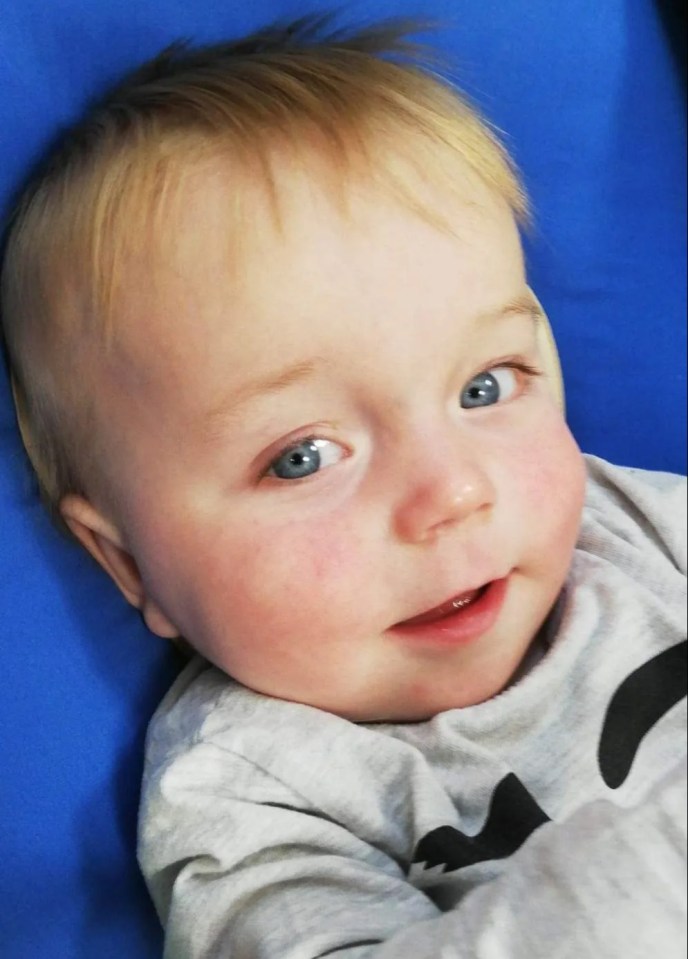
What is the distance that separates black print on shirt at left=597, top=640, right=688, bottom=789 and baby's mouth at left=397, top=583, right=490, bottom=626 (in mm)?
136

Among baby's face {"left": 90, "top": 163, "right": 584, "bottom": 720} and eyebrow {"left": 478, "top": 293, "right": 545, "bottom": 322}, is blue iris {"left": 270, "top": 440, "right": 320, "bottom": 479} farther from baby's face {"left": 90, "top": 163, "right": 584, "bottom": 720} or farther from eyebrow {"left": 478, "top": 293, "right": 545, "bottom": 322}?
eyebrow {"left": 478, "top": 293, "right": 545, "bottom": 322}

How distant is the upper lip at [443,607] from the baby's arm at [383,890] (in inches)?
5.7

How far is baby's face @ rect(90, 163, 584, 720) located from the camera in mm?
687

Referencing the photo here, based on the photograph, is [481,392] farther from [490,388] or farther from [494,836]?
[494,836]

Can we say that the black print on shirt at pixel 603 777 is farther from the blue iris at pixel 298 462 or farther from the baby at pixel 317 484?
the blue iris at pixel 298 462

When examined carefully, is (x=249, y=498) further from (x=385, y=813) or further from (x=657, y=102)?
(x=657, y=102)

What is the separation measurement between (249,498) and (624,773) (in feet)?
1.09

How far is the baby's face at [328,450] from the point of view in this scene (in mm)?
687

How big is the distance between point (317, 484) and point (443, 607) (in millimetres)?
125

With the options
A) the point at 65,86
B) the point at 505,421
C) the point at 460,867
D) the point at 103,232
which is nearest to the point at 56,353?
the point at 103,232

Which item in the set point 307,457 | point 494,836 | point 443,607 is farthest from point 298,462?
point 494,836

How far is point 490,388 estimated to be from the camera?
783mm

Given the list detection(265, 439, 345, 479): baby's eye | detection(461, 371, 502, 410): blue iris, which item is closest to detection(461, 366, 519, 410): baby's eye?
detection(461, 371, 502, 410): blue iris

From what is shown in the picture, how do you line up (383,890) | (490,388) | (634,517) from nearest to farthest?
1. (383,890)
2. (490,388)
3. (634,517)
